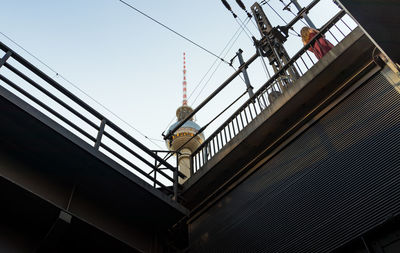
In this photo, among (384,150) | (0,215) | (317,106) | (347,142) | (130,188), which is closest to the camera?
(384,150)

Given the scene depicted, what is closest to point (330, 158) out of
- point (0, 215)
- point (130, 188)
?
point (130, 188)

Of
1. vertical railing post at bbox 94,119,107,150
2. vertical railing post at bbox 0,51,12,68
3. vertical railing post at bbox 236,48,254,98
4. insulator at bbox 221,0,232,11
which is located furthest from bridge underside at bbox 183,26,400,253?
insulator at bbox 221,0,232,11

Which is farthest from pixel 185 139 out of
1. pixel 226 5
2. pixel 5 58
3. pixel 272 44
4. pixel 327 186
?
pixel 327 186

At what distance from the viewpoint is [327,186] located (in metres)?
7.24

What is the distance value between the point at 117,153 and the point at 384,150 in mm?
6379

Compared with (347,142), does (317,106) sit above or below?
above

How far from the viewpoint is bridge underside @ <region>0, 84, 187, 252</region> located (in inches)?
309

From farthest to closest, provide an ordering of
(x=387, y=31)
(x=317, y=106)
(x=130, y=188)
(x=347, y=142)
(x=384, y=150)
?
(x=130, y=188) < (x=317, y=106) < (x=347, y=142) < (x=384, y=150) < (x=387, y=31)

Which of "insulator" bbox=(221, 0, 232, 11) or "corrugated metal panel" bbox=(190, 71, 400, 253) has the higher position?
"insulator" bbox=(221, 0, 232, 11)

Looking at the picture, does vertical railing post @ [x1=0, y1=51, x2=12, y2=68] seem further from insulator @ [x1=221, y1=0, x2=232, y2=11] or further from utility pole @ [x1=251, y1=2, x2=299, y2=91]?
insulator @ [x1=221, y1=0, x2=232, y2=11]

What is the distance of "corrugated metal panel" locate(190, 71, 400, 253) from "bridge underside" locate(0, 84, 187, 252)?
2.20 meters

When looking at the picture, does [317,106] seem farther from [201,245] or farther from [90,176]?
[90,176]

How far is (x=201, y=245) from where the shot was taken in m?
9.45

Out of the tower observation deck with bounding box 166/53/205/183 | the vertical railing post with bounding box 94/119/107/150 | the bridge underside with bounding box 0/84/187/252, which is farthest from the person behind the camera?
the tower observation deck with bounding box 166/53/205/183
